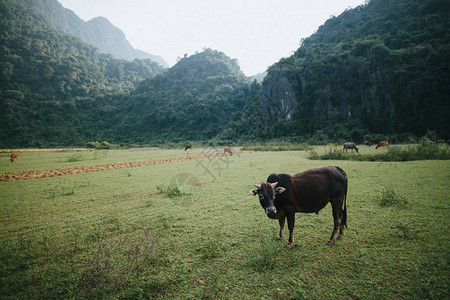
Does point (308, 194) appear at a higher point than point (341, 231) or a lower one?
higher

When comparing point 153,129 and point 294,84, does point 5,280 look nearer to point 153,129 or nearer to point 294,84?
point 294,84

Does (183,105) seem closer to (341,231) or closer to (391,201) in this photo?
(391,201)

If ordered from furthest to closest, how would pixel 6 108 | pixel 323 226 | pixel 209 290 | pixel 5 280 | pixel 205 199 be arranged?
pixel 6 108
pixel 205 199
pixel 323 226
pixel 5 280
pixel 209 290

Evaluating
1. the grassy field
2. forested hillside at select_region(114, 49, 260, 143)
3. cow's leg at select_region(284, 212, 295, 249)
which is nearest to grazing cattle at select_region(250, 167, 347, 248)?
cow's leg at select_region(284, 212, 295, 249)

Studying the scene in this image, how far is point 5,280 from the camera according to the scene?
3.16m

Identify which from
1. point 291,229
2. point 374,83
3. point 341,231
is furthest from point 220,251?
point 374,83

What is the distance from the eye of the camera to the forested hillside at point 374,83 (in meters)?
42.2

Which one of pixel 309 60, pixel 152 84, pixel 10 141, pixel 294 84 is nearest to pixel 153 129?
pixel 152 84

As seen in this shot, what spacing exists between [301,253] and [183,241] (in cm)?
247

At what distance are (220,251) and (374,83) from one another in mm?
62258

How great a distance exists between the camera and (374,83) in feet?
161

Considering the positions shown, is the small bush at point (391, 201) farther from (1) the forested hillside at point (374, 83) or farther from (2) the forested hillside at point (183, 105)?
(2) the forested hillside at point (183, 105)

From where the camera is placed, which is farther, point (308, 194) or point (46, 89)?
point (46, 89)

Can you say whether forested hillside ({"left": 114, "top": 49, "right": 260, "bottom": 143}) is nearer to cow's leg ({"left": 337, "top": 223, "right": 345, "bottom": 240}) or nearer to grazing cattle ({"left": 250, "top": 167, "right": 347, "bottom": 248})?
grazing cattle ({"left": 250, "top": 167, "right": 347, "bottom": 248})
